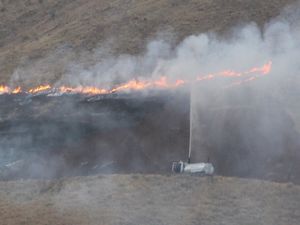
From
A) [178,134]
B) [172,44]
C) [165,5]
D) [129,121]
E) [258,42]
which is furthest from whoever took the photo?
[165,5]

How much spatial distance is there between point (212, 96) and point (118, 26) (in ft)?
59.0

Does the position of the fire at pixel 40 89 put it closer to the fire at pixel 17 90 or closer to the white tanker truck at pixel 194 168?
the fire at pixel 17 90

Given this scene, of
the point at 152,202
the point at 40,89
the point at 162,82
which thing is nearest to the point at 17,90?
the point at 40,89

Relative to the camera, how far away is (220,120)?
125ft

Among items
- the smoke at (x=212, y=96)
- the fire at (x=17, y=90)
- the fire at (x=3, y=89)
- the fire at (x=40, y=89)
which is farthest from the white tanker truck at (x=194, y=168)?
the fire at (x=3, y=89)

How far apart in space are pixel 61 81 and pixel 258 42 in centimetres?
1738

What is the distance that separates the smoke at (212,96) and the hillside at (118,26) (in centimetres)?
82

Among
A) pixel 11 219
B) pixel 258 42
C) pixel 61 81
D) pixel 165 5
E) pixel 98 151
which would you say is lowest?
pixel 11 219

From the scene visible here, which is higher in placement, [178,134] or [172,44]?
[172,44]

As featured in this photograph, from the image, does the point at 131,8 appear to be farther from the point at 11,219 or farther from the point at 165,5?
the point at 11,219

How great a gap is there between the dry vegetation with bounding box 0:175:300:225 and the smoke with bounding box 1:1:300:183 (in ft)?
9.28

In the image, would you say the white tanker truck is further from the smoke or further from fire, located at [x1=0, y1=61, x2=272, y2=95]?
fire, located at [x1=0, y1=61, x2=272, y2=95]

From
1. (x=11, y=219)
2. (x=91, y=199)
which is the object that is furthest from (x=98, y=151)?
(x=11, y=219)

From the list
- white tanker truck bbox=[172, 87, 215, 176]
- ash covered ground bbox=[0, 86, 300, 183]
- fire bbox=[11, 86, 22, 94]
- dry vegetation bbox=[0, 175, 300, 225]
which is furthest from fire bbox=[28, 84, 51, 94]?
white tanker truck bbox=[172, 87, 215, 176]
